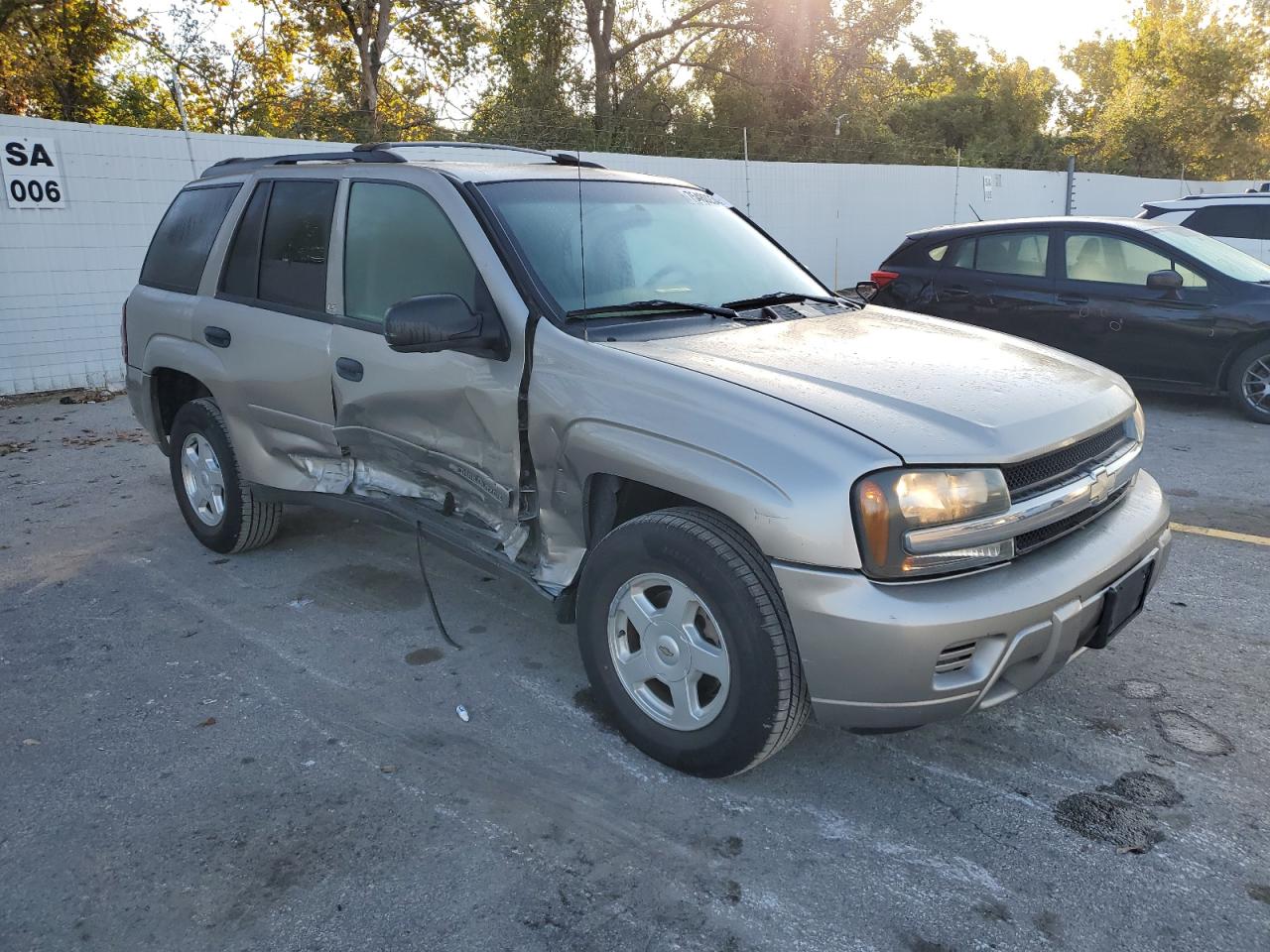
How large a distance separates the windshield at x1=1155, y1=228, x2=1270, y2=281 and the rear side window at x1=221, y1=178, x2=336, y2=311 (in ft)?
21.9

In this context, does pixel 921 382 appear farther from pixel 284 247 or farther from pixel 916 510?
pixel 284 247

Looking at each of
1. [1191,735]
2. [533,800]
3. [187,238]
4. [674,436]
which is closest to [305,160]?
[187,238]

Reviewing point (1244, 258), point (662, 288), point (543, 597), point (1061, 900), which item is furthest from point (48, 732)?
point (1244, 258)

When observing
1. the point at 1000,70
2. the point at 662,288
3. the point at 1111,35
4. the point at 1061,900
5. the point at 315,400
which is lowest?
the point at 1061,900

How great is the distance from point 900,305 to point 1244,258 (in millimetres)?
2762

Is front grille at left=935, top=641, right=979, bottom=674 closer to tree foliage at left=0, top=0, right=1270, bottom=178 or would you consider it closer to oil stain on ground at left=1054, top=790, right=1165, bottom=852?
oil stain on ground at left=1054, top=790, right=1165, bottom=852

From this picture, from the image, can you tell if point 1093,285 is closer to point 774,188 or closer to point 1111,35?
point 774,188

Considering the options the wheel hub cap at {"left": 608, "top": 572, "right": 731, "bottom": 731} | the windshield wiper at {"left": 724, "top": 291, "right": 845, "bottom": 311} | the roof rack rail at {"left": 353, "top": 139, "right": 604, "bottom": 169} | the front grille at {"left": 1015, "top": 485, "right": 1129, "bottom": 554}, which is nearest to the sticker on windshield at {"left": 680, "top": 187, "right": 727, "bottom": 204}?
the roof rack rail at {"left": 353, "top": 139, "right": 604, "bottom": 169}

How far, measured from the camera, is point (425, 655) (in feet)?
12.5

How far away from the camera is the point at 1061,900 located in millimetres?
2387

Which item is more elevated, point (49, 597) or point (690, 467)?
point (690, 467)

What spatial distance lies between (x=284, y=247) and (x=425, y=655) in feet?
6.25

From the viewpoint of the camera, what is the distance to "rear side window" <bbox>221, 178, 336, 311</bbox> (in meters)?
4.00

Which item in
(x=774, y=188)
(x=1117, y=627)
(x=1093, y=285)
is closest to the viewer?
(x=1117, y=627)
